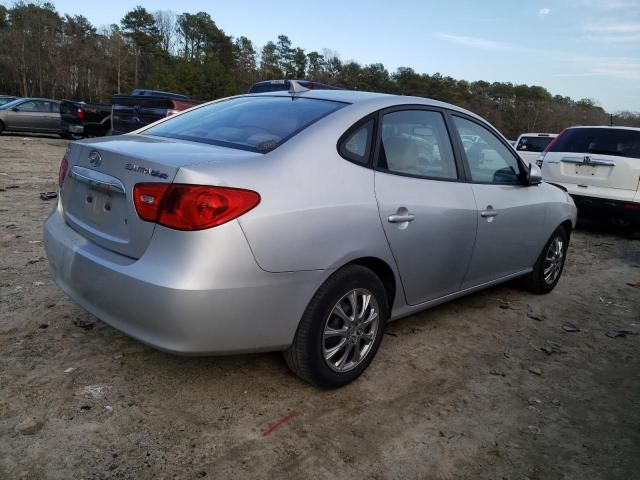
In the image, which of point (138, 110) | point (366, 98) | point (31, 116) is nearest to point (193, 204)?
point (366, 98)

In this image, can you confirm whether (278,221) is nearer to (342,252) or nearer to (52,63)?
(342,252)

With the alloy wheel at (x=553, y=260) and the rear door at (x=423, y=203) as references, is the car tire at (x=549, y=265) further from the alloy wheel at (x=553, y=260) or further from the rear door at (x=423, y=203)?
the rear door at (x=423, y=203)

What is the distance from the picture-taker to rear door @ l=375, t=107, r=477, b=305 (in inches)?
115

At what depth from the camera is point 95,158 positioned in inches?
102

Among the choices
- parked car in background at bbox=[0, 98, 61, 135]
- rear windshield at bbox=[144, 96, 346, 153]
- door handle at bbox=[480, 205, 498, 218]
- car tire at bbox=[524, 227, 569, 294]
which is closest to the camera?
rear windshield at bbox=[144, 96, 346, 153]

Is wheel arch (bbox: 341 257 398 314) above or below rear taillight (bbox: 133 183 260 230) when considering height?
below

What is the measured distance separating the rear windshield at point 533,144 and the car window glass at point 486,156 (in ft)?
31.6

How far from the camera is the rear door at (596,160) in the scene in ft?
24.4

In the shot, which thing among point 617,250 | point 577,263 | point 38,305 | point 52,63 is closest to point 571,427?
point 38,305

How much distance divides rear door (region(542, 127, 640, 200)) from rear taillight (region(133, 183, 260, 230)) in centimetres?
705

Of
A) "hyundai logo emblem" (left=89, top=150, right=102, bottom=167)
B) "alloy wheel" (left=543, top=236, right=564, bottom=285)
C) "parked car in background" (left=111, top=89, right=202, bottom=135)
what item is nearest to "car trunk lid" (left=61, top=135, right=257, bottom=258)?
"hyundai logo emblem" (left=89, top=150, right=102, bottom=167)

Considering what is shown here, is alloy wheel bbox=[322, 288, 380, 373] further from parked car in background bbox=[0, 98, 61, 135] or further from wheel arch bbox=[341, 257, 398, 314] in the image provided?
parked car in background bbox=[0, 98, 61, 135]

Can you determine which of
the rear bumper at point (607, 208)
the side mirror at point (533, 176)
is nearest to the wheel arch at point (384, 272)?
the side mirror at point (533, 176)

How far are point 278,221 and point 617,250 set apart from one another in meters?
6.63
